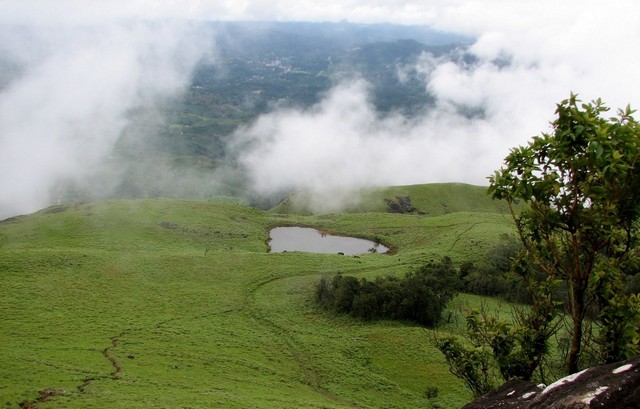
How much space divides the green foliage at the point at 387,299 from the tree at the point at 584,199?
50176mm

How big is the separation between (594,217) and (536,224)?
1.37 metres

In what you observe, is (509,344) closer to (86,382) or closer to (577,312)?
(577,312)

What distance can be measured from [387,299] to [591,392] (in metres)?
53.3

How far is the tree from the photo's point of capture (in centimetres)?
1069

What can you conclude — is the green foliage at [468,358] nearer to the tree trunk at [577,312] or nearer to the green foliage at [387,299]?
the tree trunk at [577,312]

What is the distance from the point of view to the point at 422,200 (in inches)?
6885

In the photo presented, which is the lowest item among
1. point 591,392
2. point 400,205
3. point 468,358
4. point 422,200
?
point 468,358

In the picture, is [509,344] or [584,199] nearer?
[584,199]

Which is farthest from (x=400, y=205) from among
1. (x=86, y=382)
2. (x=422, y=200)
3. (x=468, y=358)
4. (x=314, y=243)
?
(x=468, y=358)

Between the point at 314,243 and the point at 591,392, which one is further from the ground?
the point at 314,243

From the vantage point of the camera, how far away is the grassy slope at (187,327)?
121 feet

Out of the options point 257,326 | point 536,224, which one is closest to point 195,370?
point 257,326

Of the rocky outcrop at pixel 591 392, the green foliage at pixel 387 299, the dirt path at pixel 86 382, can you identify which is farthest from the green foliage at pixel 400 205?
the rocky outcrop at pixel 591 392

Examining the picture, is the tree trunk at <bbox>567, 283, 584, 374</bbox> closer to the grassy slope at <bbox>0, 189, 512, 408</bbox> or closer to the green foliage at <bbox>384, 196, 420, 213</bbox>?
the grassy slope at <bbox>0, 189, 512, 408</bbox>
